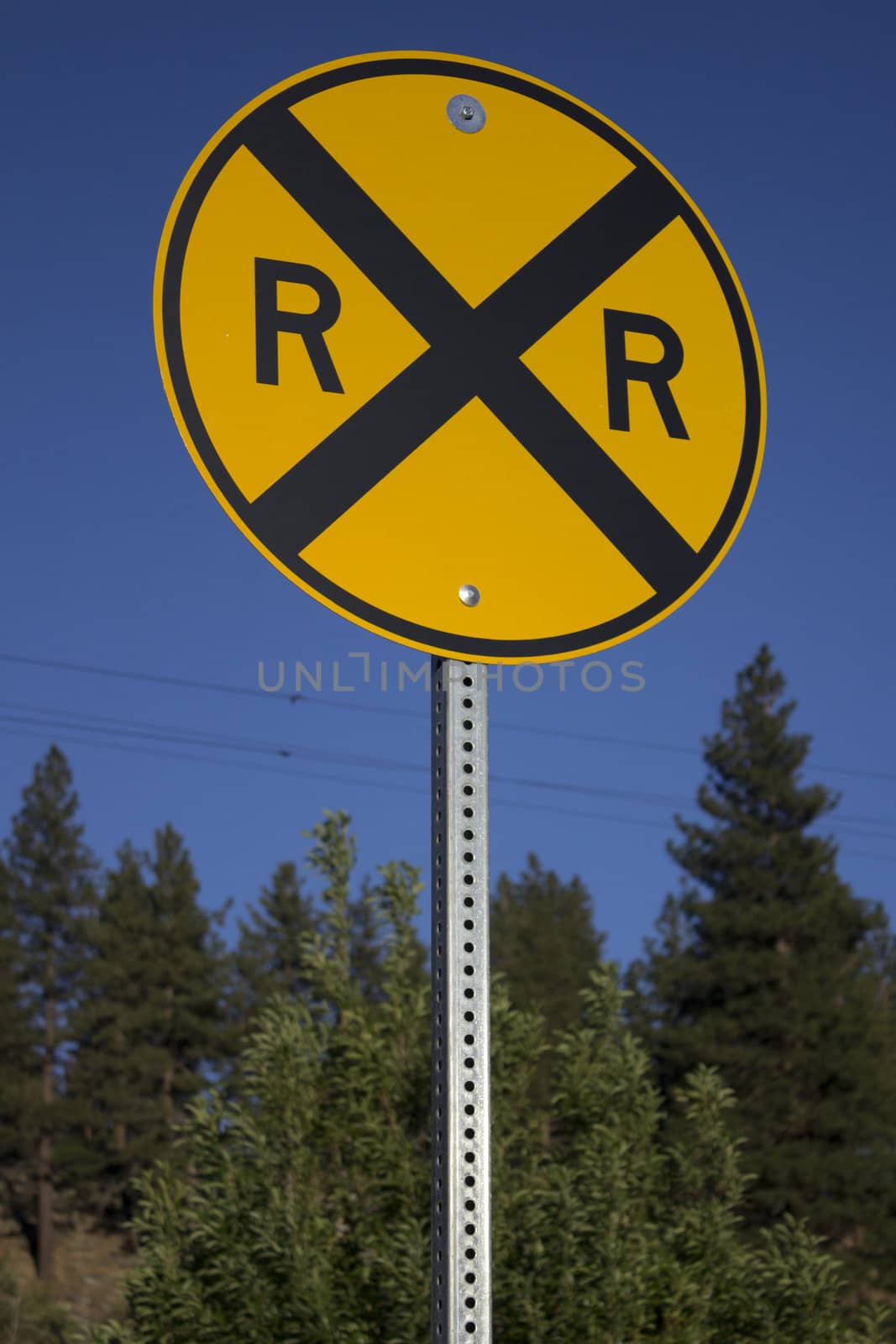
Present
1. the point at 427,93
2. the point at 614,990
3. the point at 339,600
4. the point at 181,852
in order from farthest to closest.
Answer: the point at 181,852, the point at 614,990, the point at 427,93, the point at 339,600

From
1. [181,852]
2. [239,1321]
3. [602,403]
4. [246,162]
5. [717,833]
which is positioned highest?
[181,852]

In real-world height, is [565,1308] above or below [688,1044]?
below

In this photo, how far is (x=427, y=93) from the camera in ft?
8.05

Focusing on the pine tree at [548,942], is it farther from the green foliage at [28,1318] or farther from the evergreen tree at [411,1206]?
the evergreen tree at [411,1206]

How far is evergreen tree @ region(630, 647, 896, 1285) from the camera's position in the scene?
32.5m

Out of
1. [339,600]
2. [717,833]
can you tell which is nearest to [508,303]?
[339,600]

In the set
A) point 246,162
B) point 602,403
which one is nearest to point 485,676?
point 602,403

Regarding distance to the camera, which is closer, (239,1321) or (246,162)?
(246,162)

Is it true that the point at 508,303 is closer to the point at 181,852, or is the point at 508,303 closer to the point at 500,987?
the point at 500,987

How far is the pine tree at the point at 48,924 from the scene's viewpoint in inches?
2052

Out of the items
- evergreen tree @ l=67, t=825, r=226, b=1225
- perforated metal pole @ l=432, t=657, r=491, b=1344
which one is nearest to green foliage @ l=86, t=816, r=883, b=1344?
perforated metal pole @ l=432, t=657, r=491, b=1344

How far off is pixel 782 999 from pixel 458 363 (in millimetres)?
35043

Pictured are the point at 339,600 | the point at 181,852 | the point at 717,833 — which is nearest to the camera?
the point at 339,600

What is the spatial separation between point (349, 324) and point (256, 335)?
14 cm
